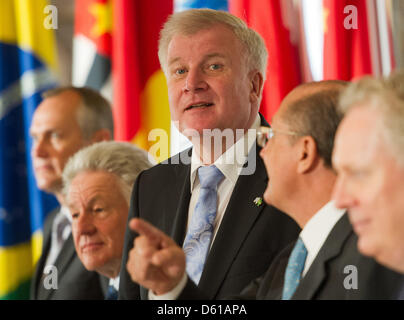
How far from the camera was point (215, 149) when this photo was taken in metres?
1.74

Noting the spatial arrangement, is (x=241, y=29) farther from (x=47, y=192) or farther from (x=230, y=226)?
(x=47, y=192)

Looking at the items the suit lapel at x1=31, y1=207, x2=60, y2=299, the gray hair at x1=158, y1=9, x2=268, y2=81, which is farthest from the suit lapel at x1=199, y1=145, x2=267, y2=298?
the suit lapel at x1=31, y1=207, x2=60, y2=299

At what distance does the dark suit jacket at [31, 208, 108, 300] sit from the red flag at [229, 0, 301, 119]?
0.85 metres

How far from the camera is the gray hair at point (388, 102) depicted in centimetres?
106

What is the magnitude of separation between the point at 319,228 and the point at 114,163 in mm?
830

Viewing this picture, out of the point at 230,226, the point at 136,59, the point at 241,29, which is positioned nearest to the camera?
the point at 230,226

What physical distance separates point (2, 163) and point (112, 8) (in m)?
0.85


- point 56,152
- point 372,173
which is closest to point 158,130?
point 56,152

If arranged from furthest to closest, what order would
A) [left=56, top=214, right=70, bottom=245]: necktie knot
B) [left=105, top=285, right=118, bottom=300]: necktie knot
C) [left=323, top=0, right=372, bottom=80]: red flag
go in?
[left=56, top=214, right=70, bottom=245]: necktie knot
[left=323, top=0, right=372, bottom=80]: red flag
[left=105, top=285, right=118, bottom=300]: necktie knot

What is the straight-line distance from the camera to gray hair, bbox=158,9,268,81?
1.77m

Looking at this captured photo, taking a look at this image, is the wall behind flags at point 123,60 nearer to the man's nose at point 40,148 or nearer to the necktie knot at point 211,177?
the man's nose at point 40,148

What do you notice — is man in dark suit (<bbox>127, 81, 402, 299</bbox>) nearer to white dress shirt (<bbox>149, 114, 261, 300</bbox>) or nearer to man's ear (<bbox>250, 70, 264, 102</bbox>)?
white dress shirt (<bbox>149, 114, 261, 300</bbox>)

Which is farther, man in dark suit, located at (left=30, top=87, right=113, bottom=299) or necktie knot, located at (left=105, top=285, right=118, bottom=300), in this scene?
man in dark suit, located at (left=30, top=87, right=113, bottom=299)
